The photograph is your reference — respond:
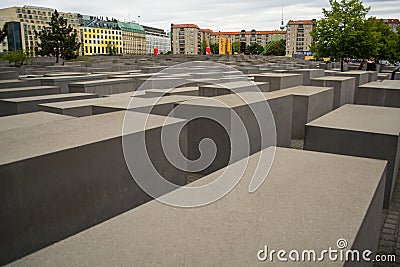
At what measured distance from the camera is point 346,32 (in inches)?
837

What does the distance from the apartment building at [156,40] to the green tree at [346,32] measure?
456 ft

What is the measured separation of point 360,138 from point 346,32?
17523mm

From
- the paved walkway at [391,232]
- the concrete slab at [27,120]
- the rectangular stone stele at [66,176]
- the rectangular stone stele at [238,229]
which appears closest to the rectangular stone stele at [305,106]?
the paved walkway at [391,232]

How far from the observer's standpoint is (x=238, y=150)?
7.43 meters

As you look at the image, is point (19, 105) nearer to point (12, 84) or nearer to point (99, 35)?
point (12, 84)

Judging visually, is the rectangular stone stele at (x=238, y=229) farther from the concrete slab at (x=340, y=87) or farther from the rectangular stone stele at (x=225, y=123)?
the concrete slab at (x=340, y=87)

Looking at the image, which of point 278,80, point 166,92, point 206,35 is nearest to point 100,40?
point 206,35

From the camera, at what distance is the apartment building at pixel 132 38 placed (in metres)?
134

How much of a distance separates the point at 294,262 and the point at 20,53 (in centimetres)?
2545

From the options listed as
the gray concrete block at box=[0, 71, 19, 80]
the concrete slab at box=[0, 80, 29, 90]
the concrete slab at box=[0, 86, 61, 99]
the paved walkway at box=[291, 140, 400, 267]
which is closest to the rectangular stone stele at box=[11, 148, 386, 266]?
the paved walkway at box=[291, 140, 400, 267]

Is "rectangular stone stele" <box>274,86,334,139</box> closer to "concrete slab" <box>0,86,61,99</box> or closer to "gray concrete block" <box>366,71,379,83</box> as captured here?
"concrete slab" <box>0,86,61,99</box>

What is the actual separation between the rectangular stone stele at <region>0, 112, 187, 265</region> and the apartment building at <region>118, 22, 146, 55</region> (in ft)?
438

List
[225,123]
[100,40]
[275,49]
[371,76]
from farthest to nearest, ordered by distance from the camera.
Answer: [100,40] < [275,49] < [371,76] < [225,123]

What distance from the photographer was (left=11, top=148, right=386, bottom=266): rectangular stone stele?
7.65 ft
